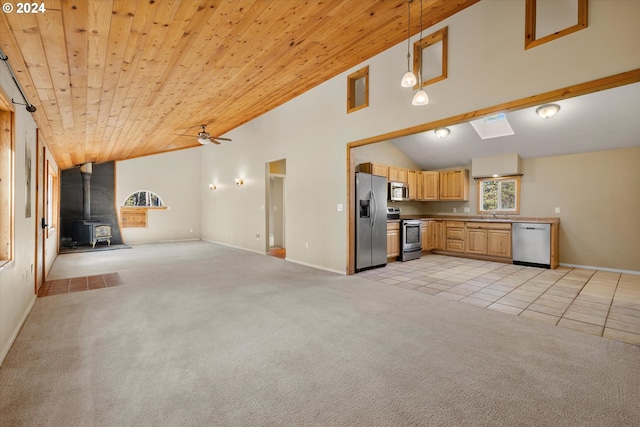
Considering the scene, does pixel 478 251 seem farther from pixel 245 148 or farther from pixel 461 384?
pixel 245 148

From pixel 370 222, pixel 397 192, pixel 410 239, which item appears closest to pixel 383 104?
pixel 370 222

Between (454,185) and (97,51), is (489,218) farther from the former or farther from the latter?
(97,51)

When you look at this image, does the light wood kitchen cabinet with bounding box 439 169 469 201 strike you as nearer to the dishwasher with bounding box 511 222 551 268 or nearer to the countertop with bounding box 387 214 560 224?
the countertop with bounding box 387 214 560 224

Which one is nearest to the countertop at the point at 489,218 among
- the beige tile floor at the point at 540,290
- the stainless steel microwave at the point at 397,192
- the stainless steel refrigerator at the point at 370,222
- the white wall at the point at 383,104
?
the stainless steel microwave at the point at 397,192

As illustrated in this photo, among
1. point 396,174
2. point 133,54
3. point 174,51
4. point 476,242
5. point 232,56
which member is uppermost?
point 232,56

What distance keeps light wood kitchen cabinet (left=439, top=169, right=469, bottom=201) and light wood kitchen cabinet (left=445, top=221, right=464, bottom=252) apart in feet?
2.45

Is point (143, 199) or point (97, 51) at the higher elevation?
point (97, 51)

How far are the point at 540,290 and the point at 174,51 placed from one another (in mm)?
5394

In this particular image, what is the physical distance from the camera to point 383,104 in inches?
171

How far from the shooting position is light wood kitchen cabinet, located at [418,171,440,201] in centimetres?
765

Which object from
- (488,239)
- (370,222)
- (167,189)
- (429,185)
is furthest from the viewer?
(167,189)

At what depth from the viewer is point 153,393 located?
1851 millimetres

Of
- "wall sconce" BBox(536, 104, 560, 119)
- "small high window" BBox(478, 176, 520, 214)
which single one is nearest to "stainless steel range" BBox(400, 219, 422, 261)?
"small high window" BBox(478, 176, 520, 214)

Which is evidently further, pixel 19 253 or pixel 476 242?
pixel 476 242
